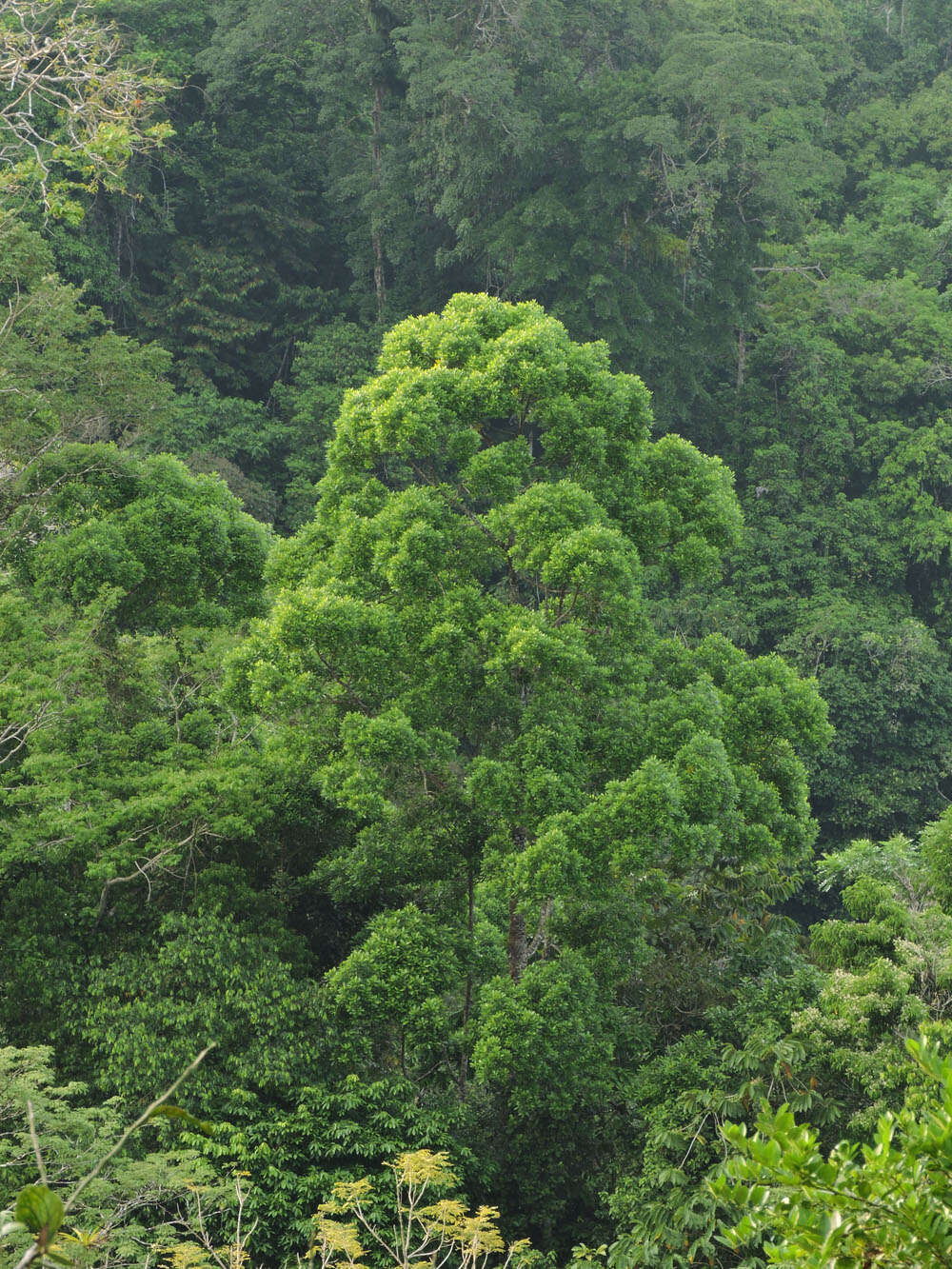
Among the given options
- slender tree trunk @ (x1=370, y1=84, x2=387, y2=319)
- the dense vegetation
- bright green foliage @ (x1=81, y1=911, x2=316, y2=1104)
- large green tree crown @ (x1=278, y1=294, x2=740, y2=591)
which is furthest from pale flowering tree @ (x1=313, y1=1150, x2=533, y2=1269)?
slender tree trunk @ (x1=370, y1=84, x2=387, y2=319)

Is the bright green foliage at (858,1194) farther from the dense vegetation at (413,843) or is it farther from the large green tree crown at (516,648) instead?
the large green tree crown at (516,648)

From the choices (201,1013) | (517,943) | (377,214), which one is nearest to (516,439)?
(517,943)

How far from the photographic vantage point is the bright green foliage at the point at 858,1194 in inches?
114

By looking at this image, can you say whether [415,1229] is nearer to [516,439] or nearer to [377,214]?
[516,439]

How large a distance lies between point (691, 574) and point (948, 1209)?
25.8 ft

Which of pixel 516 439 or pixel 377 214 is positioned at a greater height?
pixel 516 439

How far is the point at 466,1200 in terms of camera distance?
880 centimetres

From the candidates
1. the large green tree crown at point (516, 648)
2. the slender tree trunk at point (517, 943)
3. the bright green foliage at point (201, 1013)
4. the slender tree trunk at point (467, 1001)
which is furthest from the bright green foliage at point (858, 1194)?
the slender tree trunk at point (517, 943)

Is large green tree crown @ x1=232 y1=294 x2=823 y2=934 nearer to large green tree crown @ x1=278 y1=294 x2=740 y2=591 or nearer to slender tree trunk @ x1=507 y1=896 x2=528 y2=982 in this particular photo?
large green tree crown @ x1=278 y1=294 x2=740 y2=591

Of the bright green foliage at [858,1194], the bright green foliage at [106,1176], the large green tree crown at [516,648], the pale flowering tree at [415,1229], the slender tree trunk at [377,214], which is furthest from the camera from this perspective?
the slender tree trunk at [377,214]

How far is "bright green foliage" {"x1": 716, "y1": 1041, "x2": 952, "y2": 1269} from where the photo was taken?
2904mm

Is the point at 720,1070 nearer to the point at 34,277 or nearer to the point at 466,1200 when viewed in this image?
the point at 466,1200

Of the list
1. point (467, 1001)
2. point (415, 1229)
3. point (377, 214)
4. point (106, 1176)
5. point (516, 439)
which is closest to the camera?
point (106, 1176)

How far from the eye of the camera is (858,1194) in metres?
3.02
